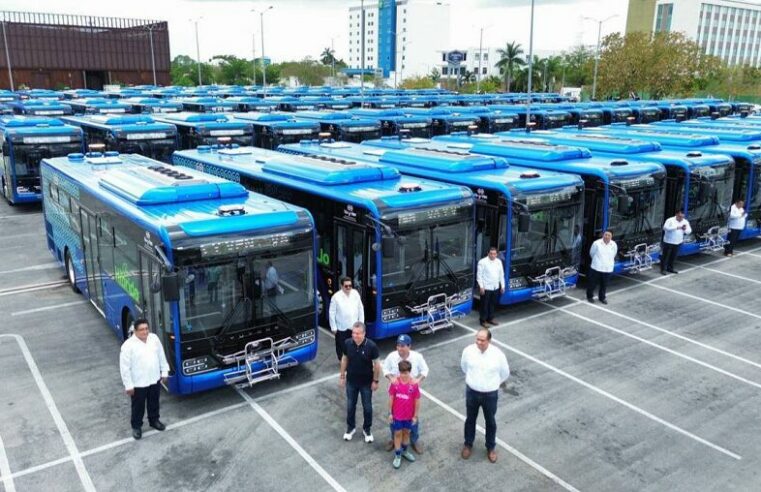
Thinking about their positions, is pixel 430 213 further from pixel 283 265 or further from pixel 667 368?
pixel 667 368

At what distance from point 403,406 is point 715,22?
5744 inches

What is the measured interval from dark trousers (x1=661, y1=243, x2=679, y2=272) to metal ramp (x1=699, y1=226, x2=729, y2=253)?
1066mm

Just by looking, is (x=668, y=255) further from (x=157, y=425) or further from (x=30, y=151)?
(x=30, y=151)

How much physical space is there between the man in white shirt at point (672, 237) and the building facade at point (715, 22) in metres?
123

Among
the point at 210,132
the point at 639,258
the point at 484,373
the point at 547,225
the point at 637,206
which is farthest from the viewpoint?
the point at 210,132

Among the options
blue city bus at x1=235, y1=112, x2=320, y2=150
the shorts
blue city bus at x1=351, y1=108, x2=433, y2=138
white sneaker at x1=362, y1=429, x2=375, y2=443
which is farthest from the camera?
blue city bus at x1=351, y1=108, x2=433, y2=138

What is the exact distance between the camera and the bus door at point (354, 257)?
36.4 ft

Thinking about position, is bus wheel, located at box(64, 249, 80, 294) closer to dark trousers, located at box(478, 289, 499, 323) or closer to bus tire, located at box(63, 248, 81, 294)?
bus tire, located at box(63, 248, 81, 294)

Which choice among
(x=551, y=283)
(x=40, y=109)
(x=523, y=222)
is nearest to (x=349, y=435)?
(x=523, y=222)

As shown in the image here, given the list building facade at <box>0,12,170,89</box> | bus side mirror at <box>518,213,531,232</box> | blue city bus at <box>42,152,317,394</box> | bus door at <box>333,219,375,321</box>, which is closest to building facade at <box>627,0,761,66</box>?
building facade at <box>0,12,170,89</box>

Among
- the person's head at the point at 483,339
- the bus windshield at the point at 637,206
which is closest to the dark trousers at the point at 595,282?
the bus windshield at the point at 637,206

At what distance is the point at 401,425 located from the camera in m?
8.09

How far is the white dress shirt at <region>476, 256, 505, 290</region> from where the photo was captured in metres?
12.5

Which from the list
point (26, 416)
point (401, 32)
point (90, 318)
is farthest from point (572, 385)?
point (401, 32)
